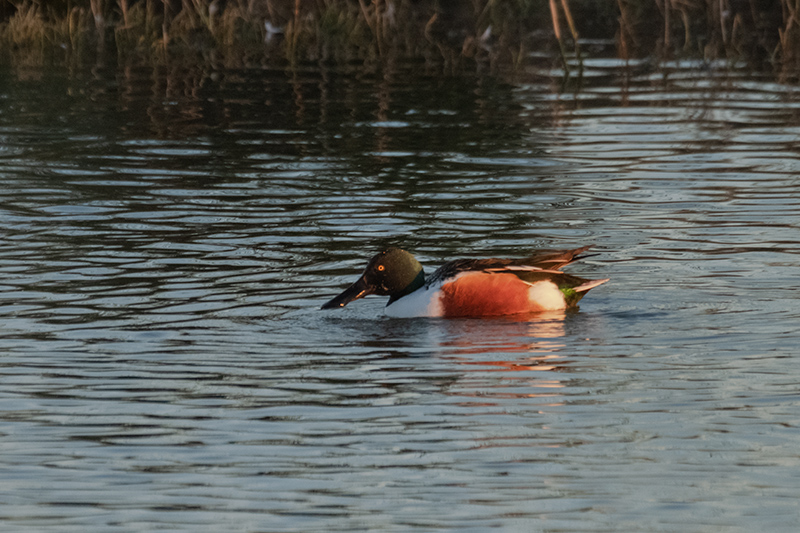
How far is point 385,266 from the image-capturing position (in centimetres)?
930

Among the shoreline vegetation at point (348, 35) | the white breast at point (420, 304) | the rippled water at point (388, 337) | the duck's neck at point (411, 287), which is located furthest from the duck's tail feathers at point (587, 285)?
the shoreline vegetation at point (348, 35)

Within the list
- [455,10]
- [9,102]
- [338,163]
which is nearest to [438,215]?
[338,163]

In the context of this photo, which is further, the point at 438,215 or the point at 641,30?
the point at 641,30

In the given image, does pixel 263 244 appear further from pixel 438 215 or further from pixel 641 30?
pixel 641 30

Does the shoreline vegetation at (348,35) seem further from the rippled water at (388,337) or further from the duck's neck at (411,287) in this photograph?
the duck's neck at (411,287)

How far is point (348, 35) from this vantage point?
29.7 metres

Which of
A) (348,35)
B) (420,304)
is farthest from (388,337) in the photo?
(348,35)

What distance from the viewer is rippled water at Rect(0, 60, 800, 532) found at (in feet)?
18.5

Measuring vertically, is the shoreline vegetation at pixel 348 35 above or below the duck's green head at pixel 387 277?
above

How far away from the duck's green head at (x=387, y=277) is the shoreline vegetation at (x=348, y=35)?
16.2 meters

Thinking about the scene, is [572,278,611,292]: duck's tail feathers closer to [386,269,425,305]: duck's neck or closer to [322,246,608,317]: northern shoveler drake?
[322,246,608,317]: northern shoveler drake

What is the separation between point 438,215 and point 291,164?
349 cm

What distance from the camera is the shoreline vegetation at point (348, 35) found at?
26.8 meters

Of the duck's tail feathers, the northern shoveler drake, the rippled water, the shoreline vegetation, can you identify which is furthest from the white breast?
the shoreline vegetation
